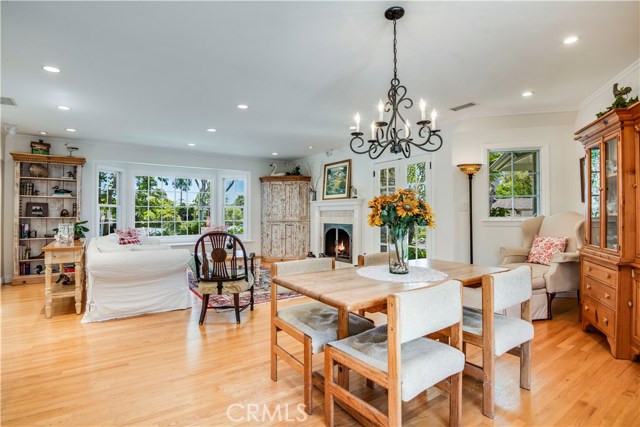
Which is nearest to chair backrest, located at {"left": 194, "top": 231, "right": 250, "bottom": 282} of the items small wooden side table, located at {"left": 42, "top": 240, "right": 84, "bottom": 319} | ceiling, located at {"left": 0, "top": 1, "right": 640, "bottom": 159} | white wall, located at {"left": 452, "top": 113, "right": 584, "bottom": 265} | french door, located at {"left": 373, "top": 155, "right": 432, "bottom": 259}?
small wooden side table, located at {"left": 42, "top": 240, "right": 84, "bottom": 319}

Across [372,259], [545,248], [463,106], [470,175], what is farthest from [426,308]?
[470,175]

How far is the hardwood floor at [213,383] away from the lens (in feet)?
6.15

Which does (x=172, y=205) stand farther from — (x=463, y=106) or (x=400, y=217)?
(x=400, y=217)

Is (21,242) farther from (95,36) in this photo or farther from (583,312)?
(583,312)

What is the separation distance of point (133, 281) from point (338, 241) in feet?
12.7

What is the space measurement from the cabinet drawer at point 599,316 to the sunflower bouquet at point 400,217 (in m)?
1.79

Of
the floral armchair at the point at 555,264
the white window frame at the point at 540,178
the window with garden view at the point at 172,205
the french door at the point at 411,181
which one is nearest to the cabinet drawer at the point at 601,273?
the floral armchair at the point at 555,264

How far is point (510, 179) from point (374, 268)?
3.11m

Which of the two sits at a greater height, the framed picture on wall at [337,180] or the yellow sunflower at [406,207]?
the framed picture on wall at [337,180]

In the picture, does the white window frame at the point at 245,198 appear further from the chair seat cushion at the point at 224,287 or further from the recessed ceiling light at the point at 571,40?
the recessed ceiling light at the point at 571,40

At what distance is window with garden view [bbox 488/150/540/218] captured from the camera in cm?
437

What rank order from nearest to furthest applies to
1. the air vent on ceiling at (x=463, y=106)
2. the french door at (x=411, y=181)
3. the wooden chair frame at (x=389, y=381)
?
the wooden chair frame at (x=389, y=381) → the air vent on ceiling at (x=463, y=106) → the french door at (x=411, y=181)

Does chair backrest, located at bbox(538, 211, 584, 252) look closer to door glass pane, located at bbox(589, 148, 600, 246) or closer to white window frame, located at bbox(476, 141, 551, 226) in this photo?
white window frame, located at bbox(476, 141, 551, 226)

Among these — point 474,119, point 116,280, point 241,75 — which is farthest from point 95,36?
point 474,119
